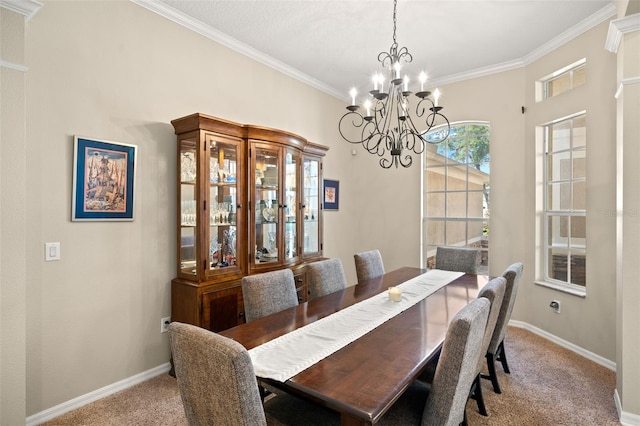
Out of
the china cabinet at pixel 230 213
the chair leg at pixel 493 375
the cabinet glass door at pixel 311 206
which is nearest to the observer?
the chair leg at pixel 493 375

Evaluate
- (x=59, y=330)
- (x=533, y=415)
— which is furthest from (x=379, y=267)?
(x=59, y=330)

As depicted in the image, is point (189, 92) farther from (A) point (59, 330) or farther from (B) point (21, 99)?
(A) point (59, 330)

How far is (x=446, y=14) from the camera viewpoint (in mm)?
2912

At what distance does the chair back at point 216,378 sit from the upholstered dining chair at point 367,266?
1.97 metres

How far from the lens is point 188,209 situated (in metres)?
2.80

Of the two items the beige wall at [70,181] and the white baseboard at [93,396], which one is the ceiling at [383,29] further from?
the white baseboard at [93,396]

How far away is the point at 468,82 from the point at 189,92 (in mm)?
3351

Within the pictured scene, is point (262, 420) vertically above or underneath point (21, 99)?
underneath

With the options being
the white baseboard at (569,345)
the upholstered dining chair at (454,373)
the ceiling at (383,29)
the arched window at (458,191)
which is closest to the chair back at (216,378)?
the upholstered dining chair at (454,373)

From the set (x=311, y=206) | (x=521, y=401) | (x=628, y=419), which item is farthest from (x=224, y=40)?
(x=628, y=419)

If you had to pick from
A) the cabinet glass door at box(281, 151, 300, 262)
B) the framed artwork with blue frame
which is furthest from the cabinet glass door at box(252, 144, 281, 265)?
the framed artwork with blue frame

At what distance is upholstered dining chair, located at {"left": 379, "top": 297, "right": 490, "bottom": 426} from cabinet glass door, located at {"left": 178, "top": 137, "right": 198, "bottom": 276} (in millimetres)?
1981

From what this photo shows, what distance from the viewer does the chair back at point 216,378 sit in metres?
1.07

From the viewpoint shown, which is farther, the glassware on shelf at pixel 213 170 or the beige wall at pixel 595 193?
the beige wall at pixel 595 193
